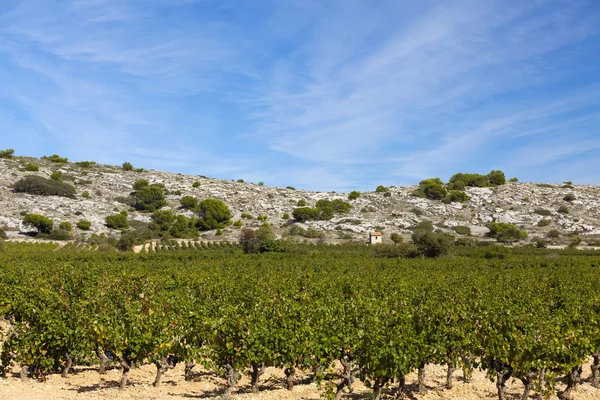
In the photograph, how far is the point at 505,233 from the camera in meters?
76.6

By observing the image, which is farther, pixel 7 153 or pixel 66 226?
pixel 7 153

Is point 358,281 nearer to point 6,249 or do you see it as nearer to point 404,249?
point 404,249

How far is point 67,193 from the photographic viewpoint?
89688 millimetres

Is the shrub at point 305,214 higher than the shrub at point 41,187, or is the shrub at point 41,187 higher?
the shrub at point 41,187

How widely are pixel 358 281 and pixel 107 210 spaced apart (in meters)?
70.7

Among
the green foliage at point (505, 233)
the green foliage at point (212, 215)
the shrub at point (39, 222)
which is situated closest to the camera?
the shrub at point (39, 222)

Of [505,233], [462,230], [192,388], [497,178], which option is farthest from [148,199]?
[192,388]

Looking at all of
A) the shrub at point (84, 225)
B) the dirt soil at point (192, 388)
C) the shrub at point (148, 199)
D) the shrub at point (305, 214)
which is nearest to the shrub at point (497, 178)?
the shrub at point (305, 214)

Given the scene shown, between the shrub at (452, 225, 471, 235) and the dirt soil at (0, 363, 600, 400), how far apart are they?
230ft

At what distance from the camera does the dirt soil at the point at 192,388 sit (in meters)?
12.3

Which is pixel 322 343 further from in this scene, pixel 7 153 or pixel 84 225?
pixel 7 153

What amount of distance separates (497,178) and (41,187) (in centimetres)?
9473

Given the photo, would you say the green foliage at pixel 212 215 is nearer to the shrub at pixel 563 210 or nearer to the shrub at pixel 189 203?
the shrub at pixel 189 203

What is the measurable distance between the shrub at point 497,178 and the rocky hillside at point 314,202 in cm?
278
